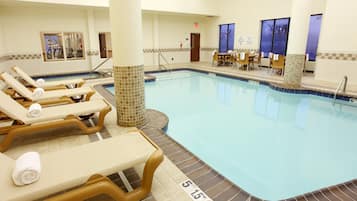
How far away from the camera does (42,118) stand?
3.04m

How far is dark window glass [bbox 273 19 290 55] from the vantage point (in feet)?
32.4

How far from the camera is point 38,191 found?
157 cm

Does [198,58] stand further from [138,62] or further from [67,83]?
[138,62]

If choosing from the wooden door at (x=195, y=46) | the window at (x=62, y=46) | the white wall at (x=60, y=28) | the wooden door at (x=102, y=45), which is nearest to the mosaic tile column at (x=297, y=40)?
the white wall at (x=60, y=28)

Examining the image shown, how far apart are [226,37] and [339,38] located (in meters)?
6.29

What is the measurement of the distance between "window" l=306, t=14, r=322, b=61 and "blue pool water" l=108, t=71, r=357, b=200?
3.58m

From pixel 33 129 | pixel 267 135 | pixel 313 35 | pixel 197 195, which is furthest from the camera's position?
pixel 313 35

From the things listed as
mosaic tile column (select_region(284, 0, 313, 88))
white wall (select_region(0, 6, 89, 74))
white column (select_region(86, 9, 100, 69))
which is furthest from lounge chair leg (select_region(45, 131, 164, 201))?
white wall (select_region(0, 6, 89, 74))

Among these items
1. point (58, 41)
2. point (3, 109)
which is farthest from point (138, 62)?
point (58, 41)

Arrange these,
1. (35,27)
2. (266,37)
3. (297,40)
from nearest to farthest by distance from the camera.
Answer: (297,40)
(35,27)
(266,37)

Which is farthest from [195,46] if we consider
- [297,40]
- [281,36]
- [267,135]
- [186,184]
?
[186,184]

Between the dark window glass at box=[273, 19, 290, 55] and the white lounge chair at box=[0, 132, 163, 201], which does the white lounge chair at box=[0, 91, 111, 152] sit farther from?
the dark window glass at box=[273, 19, 290, 55]

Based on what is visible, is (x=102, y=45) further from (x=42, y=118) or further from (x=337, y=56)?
(x=337, y=56)

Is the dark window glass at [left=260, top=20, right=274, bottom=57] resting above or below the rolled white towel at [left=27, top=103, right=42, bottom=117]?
above
